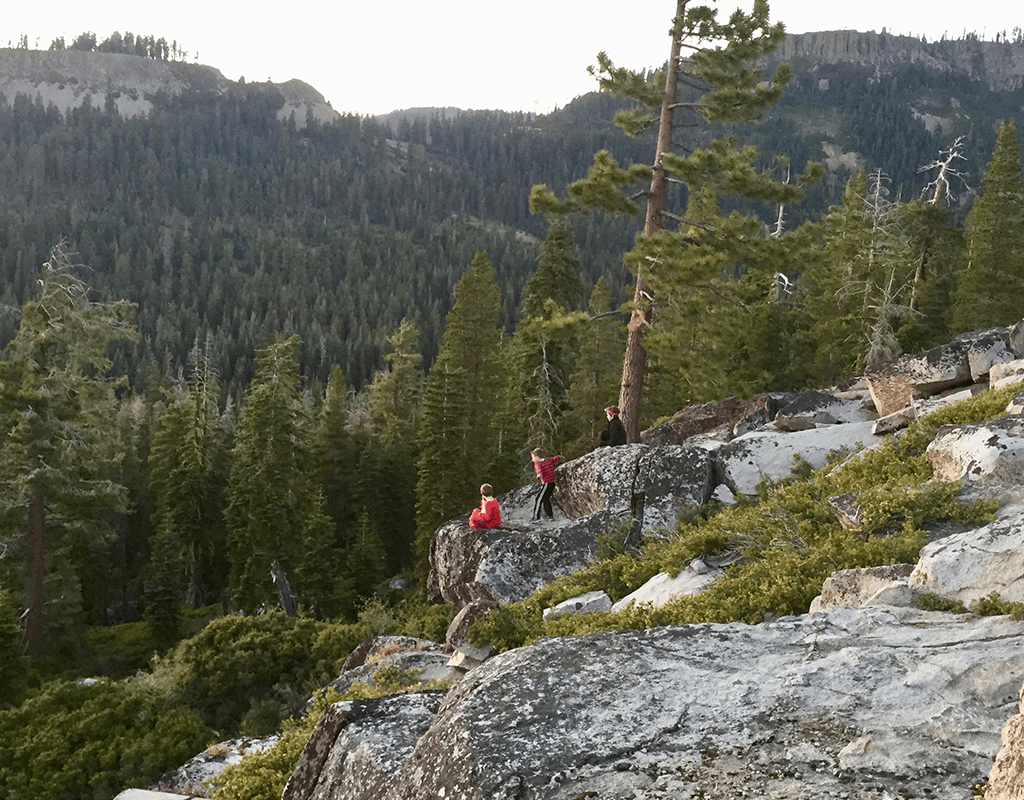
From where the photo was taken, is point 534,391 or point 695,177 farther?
point 534,391

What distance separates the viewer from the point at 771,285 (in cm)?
3622

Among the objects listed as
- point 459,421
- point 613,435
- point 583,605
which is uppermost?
point 613,435

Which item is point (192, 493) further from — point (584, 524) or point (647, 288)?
point (584, 524)

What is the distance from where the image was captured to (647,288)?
21.5m

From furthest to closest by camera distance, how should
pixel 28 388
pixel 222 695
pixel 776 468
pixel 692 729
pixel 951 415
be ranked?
pixel 28 388, pixel 222 695, pixel 776 468, pixel 951 415, pixel 692 729

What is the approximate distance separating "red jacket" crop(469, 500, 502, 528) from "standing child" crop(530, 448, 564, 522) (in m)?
1.07

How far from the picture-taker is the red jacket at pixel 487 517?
1662 cm

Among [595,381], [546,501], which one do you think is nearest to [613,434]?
[546,501]

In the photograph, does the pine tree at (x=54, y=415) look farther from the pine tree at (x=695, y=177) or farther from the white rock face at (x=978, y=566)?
the white rock face at (x=978, y=566)

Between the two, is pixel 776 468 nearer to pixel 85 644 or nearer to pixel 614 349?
pixel 614 349

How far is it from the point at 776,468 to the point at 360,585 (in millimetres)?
29448

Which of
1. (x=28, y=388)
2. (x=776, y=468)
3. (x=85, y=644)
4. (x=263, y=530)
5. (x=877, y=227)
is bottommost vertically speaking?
(x=85, y=644)

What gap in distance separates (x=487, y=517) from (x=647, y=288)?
28.0 feet

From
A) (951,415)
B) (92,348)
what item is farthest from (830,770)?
(92,348)
